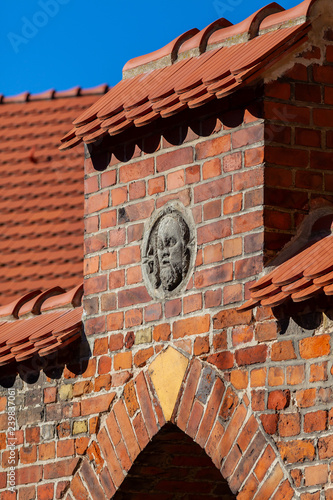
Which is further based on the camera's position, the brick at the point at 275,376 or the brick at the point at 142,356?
the brick at the point at 142,356

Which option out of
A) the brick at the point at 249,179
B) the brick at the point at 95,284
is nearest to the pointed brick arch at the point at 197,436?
the brick at the point at 95,284

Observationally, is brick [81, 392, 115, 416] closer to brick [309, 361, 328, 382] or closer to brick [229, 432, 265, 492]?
brick [229, 432, 265, 492]

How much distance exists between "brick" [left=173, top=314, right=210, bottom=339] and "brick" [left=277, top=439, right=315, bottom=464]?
724 mm

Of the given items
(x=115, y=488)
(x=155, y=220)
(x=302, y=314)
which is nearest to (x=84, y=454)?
(x=115, y=488)

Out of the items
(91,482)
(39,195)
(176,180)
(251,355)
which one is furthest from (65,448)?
(39,195)

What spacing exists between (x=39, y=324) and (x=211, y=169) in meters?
1.48

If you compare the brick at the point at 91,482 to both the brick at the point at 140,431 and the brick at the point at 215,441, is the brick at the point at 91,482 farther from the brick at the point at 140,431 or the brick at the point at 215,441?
the brick at the point at 215,441

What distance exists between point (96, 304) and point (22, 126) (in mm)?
3676

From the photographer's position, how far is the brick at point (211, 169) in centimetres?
492

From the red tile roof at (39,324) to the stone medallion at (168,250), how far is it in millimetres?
597

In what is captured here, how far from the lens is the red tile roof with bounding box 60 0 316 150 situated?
469 cm

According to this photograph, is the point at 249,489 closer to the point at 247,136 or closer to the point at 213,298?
the point at 213,298

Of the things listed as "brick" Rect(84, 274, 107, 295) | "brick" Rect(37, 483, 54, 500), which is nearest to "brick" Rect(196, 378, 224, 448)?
"brick" Rect(84, 274, 107, 295)

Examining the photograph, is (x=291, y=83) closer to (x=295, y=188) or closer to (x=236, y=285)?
(x=295, y=188)
